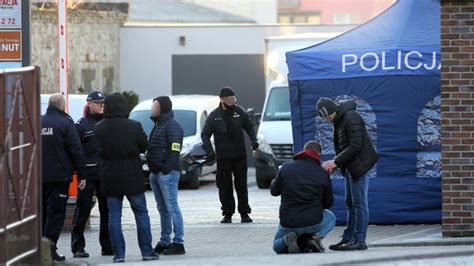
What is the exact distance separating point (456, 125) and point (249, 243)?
2.83m

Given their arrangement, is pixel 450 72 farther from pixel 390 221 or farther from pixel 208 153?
pixel 208 153

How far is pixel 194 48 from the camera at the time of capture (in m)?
33.5

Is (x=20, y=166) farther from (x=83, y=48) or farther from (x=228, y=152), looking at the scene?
(x=83, y=48)

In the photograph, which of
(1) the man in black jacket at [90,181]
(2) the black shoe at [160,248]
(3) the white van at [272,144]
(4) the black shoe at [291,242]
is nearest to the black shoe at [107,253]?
(1) the man in black jacket at [90,181]

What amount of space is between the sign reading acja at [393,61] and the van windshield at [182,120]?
29.9ft

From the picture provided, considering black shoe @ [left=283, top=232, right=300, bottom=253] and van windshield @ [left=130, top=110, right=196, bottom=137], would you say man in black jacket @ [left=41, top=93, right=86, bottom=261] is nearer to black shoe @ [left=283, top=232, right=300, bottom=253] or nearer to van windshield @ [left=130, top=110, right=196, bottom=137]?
black shoe @ [left=283, top=232, right=300, bottom=253]

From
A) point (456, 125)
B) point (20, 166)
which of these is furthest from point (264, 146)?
point (20, 166)

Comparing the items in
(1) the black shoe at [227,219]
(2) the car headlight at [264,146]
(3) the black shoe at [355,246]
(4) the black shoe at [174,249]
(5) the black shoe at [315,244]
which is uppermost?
(2) the car headlight at [264,146]

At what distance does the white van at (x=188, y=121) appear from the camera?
2462 centimetres

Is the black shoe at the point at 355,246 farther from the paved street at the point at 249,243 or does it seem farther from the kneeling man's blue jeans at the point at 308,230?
the kneeling man's blue jeans at the point at 308,230

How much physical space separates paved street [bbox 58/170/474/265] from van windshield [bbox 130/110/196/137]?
419 cm

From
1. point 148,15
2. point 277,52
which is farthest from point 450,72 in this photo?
point 148,15

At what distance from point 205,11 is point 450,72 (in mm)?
40729

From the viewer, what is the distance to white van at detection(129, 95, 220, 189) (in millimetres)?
24625
